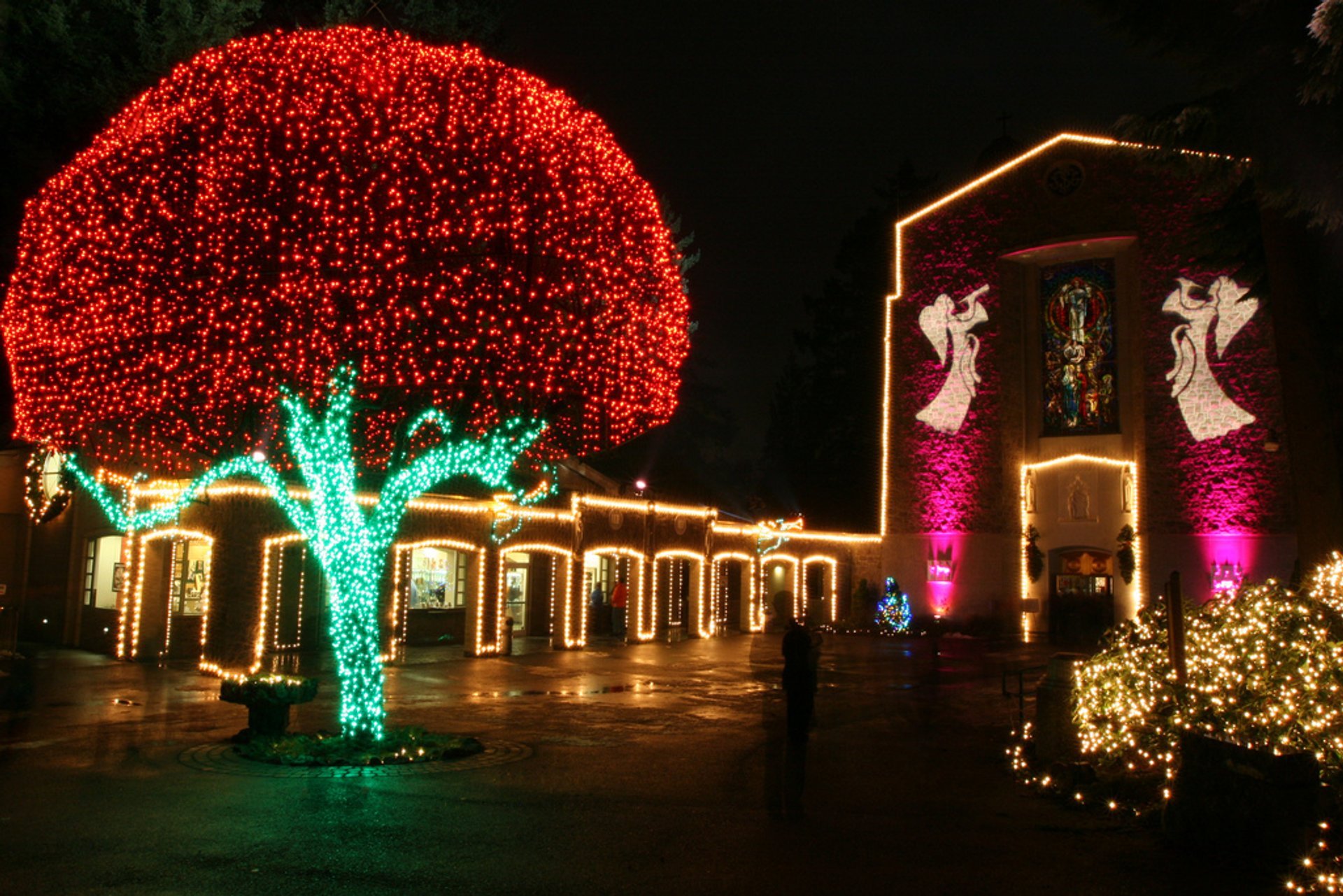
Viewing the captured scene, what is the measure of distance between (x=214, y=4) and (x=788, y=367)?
146 feet

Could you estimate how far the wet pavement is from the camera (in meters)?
Answer: 7.39

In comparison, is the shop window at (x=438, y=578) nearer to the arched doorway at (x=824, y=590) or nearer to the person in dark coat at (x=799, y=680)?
the arched doorway at (x=824, y=590)

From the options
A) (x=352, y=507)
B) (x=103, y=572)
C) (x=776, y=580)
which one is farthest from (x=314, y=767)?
(x=776, y=580)

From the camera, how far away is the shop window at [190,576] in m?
22.9

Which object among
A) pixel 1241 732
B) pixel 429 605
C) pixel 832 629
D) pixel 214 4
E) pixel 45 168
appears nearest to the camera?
pixel 1241 732

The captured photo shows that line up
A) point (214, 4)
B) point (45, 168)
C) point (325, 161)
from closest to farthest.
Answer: point (325, 161)
point (45, 168)
point (214, 4)

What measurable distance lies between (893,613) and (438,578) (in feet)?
50.5

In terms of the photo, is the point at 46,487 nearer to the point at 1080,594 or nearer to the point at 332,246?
the point at 332,246

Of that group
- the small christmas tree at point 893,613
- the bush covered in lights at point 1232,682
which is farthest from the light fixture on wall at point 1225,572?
the bush covered in lights at point 1232,682

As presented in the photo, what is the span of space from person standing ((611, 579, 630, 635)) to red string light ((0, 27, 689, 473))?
767 inches

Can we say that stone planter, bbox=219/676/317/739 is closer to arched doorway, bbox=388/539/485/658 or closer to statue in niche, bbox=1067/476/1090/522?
arched doorway, bbox=388/539/485/658

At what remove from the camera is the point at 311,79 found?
11.0 meters

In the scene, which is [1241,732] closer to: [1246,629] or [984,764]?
[1246,629]

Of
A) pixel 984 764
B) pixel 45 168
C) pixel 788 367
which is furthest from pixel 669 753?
pixel 788 367
